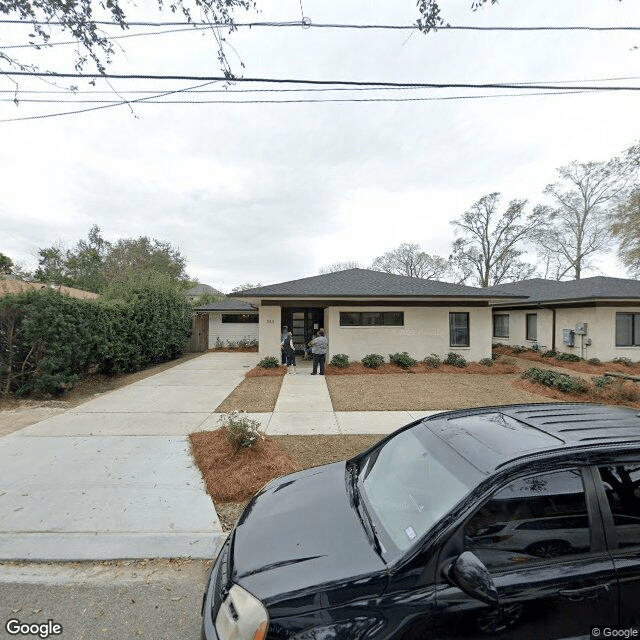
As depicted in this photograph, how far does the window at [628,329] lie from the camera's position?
13766 mm

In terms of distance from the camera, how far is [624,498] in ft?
5.64

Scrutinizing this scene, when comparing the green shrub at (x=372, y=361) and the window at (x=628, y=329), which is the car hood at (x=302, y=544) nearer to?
the green shrub at (x=372, y=361)

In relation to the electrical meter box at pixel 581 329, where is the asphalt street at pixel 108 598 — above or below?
below

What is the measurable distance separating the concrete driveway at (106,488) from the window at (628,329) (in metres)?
16.2

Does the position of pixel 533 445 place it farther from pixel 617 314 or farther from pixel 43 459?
pixel 617 314

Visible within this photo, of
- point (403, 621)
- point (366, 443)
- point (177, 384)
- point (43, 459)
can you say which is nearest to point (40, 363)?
point (177, 384)

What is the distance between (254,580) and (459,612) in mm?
977

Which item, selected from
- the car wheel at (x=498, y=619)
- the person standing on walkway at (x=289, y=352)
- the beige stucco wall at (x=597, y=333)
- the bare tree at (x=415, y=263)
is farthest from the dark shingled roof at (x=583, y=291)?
the bare tree at (x=415, y=263)

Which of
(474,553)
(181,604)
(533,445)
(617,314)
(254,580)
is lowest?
(181,604)

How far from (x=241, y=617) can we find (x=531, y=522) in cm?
149

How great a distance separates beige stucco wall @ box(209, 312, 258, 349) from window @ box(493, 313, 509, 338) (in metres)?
14.2

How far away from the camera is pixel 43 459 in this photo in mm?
4707

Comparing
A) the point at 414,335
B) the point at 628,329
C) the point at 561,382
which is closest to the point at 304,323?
the point at 414,335

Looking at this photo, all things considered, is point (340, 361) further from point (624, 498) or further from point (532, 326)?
point (532, 326)
